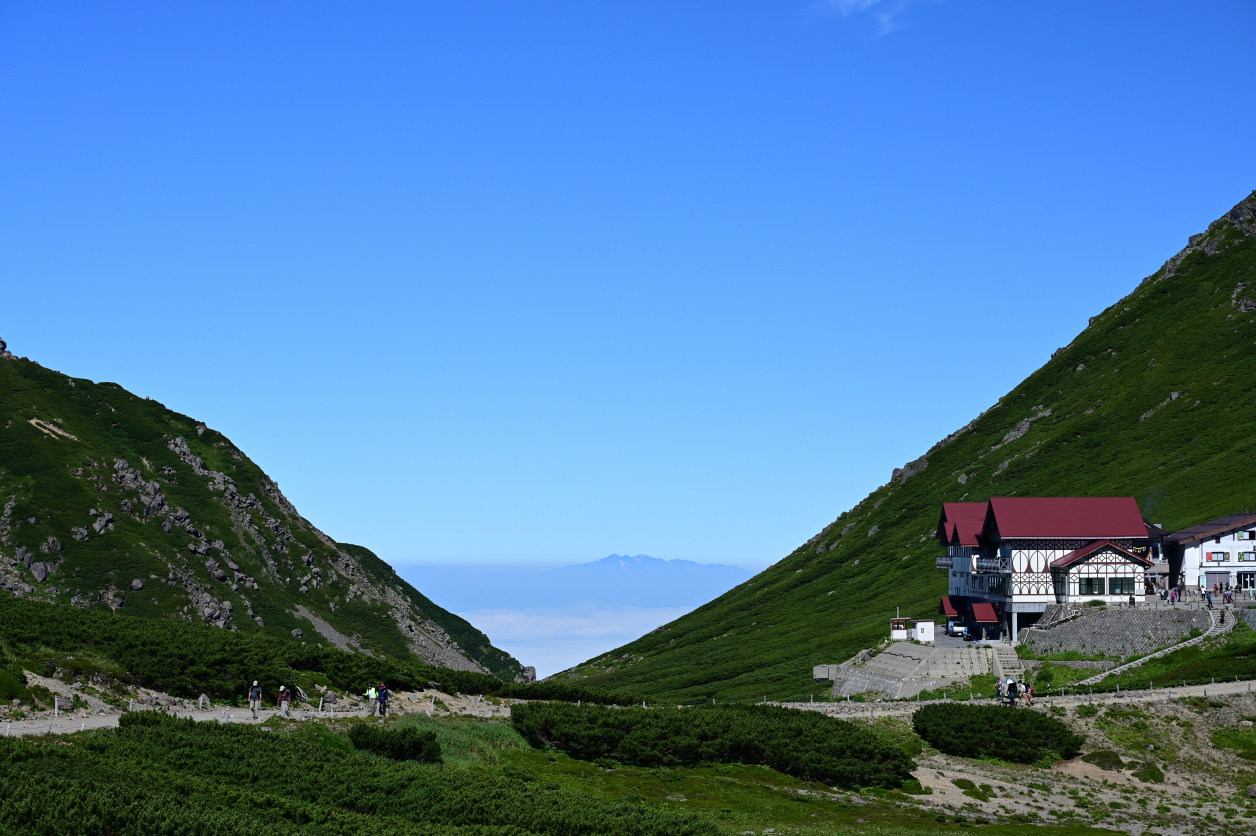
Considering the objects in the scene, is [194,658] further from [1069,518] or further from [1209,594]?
[1209,594]

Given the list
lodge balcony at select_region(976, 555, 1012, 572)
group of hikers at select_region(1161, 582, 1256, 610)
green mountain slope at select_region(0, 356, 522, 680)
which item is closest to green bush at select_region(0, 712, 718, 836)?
lodge balcony at select_region(976, 555, 1012, 572)

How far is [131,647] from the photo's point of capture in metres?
64.2

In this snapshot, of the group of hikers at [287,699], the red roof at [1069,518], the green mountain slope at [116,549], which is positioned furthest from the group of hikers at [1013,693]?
the green mountain slope at [116,549]

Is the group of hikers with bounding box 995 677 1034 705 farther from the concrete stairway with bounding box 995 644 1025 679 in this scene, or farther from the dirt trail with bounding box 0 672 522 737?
the dirt trail with bounding box 0 672 522 737

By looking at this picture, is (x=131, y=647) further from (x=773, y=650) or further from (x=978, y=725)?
(x=773, y=650)

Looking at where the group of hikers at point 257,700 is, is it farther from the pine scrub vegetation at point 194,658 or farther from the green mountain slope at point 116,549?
the green mountain slope at point 116,549

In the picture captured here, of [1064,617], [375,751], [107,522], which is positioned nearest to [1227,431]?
[1064,617]

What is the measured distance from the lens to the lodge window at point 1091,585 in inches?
4006

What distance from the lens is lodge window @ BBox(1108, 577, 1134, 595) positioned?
332ft

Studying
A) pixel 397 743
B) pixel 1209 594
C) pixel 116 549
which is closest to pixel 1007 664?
pixel 1209 594

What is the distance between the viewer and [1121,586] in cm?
10156

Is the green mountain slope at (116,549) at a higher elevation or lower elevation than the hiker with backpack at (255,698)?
higher

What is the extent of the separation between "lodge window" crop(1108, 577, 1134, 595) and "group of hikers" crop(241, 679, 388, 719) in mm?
71267

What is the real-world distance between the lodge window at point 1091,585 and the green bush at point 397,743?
71292 mm
